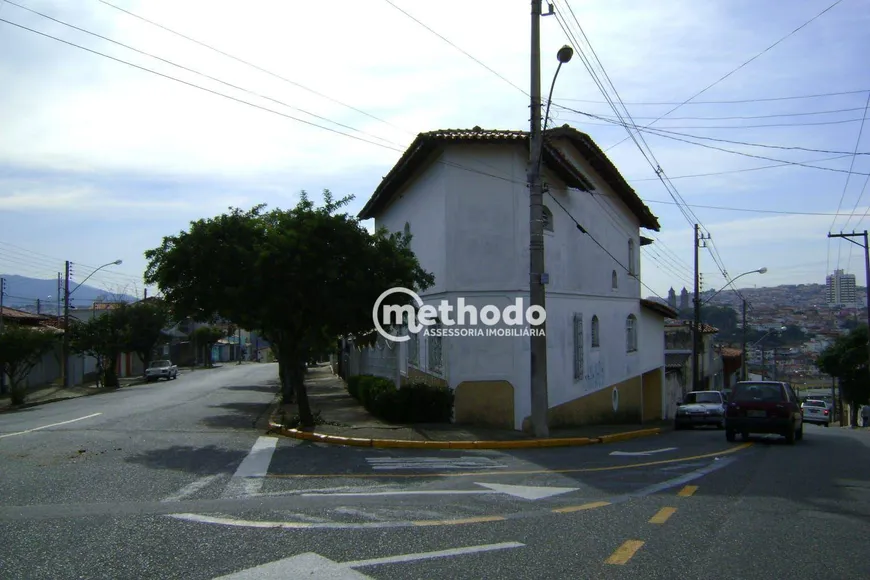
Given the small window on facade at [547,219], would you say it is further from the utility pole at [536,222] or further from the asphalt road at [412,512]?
the asphalt road at [412,512]

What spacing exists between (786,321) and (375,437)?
63.8 meters

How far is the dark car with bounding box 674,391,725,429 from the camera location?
24766mm

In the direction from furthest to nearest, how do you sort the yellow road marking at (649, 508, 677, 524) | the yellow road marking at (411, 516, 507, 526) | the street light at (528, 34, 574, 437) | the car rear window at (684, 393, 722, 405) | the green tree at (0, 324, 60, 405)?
1. the green tree at (0, 324, 60, 405)
2. the car rear window at (684, 393, 722, 405)
3. the street light at (528, 34, 574, 437)
4. the yellow road marking at (649, 508, 677, 524)
5. the yellow road marking at (411, 516, 507, 526)

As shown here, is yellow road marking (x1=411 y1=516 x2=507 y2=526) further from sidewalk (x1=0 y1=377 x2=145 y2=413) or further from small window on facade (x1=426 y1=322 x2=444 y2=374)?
sidewalk (x1=0 y1=377 x2=145 y2=413)

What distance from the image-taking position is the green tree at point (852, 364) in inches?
1651

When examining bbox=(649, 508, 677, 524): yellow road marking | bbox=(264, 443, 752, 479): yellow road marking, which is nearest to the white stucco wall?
bbox=(264, 443, 752, 479): yellow road marking

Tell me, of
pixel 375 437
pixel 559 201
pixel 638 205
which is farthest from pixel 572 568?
pixel 638 205

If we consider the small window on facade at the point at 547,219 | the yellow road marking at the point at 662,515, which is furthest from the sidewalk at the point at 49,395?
the yellow road marking at the point at 662,515

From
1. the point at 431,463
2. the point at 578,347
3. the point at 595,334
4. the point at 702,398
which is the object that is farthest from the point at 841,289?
the point at 431,463

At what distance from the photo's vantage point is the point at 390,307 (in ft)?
53.6

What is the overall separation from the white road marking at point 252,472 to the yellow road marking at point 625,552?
4.58 m

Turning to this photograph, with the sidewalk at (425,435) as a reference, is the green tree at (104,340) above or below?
above

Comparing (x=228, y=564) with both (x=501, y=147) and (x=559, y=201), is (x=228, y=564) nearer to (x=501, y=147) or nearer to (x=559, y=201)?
(x=501, y=147)

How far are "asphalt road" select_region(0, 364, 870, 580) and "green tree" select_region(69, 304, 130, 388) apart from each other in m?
31.0
